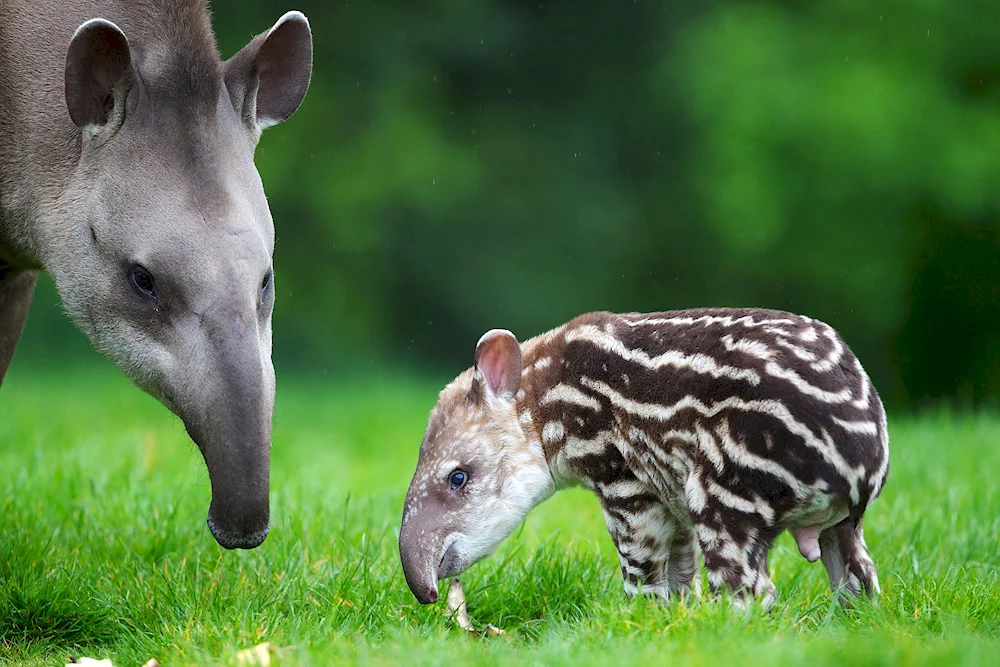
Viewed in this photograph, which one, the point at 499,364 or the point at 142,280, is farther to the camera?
the point at 499,364

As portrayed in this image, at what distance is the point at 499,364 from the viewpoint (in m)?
5.93

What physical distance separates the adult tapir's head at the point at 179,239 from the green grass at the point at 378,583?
2.55 feet

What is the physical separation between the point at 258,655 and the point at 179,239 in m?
1.58

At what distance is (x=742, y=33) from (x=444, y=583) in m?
15.3

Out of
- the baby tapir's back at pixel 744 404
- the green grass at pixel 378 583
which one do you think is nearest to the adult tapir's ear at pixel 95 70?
the green grass at pixel 378 583

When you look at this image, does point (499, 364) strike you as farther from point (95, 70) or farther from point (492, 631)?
point (95, 70)

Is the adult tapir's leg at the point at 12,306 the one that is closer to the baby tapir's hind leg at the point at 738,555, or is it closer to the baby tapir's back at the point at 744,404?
the baby tapir's back at the point at 744,404

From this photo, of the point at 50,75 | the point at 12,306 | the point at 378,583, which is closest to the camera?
the point at 50,75

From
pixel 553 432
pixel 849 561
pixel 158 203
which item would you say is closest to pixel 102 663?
pixel 158 203

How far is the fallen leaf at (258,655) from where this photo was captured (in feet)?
14.5

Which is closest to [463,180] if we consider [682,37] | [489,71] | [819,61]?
[489,71]

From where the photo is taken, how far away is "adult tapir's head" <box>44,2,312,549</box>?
4.72 meters

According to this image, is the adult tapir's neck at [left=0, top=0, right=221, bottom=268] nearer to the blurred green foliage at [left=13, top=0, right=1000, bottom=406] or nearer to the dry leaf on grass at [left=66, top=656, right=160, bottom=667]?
the dry leaf on grass at [left=66, top=656, right=160, bottom=667]

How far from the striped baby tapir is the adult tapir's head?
1.18m
